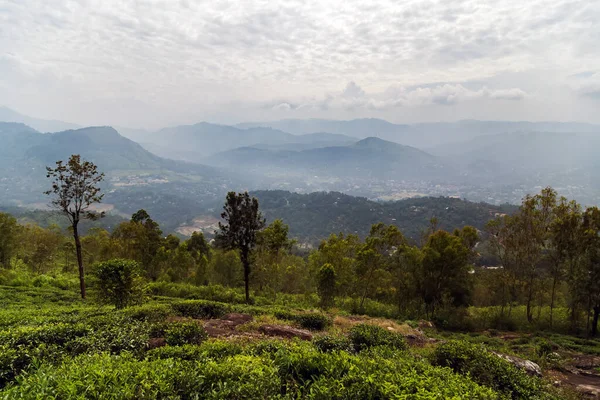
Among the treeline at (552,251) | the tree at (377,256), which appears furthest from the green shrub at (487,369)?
the treeline at (552,251)

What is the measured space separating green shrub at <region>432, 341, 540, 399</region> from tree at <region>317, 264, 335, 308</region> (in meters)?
16.5

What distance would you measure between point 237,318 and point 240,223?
824cm

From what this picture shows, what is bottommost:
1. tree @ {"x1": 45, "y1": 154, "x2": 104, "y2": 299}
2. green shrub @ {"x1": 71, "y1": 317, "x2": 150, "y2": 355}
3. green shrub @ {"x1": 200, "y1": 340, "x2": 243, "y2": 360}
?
green shrub @ {"x1": 71, "y1": 317, "x2": 150, "y2": 355}

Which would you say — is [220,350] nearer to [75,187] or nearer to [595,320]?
[75,187]

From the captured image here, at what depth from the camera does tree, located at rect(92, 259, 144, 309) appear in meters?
13.2

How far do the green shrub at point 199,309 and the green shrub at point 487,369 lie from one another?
9237 mm

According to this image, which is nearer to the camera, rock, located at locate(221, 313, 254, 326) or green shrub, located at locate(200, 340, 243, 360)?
green shrub, located at locate(200, 340, 243, 360)

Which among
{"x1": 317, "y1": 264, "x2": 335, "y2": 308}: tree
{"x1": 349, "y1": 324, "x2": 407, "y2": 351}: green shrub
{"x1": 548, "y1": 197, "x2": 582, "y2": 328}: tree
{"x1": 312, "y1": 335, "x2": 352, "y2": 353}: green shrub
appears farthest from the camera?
{"x1": 317, "y1": 264, "x2": 335, "y2": 308}: tree

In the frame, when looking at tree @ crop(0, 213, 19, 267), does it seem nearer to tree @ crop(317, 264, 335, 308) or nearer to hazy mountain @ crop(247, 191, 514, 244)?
tree @ crop(317, 264, 335, 308)

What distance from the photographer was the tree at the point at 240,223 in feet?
66.5

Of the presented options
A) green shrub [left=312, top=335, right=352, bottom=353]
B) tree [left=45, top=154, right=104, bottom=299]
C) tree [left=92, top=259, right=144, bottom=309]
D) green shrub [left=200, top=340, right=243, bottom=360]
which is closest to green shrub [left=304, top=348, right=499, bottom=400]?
green shrub [left=312, top=335, right=352, bottom=353]

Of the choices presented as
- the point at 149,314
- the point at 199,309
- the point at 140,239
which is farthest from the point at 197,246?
the point at 149,314

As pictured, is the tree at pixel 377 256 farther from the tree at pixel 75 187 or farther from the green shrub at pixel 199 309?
the tree at pixel 75 187

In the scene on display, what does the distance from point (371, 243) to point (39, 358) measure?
75.9ft
